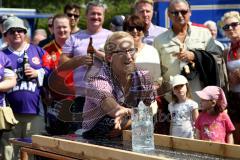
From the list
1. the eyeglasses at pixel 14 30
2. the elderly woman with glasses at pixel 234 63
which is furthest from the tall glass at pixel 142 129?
the eyeglasses at pixel 14 30

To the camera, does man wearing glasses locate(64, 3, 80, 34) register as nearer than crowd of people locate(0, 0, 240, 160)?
No

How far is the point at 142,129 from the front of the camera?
15.1ft

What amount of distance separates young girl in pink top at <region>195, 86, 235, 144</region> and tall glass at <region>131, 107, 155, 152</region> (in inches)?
69.1

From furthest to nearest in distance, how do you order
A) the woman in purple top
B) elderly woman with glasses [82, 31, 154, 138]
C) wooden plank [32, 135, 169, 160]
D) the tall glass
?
the woman in purple top < elderly woman with glasses [82, 31, 154, 138] < the tall glass < wooden plank [32, 135, 169, 160]

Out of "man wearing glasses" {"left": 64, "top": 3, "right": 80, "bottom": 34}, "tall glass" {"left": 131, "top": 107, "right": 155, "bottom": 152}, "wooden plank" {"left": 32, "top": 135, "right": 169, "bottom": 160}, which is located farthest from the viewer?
"man wearing glasses" {"left": 64, "top": 3, "right": 80, "bottom": 34}

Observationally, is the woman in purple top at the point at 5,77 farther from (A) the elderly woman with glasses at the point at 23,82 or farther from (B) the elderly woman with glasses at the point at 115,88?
(B) the elderly woman with glasses at the point at 115,88

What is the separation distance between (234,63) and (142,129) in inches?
97.1

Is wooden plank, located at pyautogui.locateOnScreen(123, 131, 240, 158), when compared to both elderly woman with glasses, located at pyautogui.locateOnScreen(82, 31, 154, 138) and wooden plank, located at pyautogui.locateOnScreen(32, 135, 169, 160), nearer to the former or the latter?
elderly woman with glasses, located at pyautogui.locateOnScreen(82, 31, 154, 138)

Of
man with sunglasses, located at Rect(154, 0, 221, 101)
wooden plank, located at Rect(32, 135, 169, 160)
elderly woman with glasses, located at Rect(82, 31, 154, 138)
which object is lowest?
wooden plank, located at Rect(32, 135, 169, 160)

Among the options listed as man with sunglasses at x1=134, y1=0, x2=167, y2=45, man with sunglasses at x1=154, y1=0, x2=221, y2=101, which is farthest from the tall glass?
man with sunglasses at x1=134, y1=0, x2=167, y2=45

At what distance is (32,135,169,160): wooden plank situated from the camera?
4113 millimetres

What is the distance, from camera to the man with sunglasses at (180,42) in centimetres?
666

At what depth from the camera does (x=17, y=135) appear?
24.4 ft

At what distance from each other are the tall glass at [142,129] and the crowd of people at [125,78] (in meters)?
0.15
